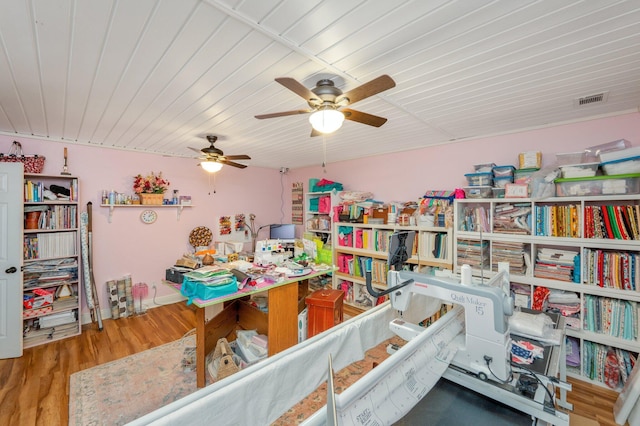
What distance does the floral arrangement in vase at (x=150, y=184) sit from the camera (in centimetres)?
364

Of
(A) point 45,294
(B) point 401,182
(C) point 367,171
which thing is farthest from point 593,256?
(A) point 45,294

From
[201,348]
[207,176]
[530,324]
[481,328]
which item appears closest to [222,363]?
[201,348]

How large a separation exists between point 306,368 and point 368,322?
0.43 m

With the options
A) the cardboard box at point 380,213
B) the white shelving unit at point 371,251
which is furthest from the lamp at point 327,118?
the cardboard box at point 380,213

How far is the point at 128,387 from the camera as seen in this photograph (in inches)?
85.8

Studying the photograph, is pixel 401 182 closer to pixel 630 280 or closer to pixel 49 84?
pixel 630 280

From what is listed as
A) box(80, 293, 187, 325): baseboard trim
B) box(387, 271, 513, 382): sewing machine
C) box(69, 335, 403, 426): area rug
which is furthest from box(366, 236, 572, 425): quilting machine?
box(80, 293, 187, 325): baseboard trim

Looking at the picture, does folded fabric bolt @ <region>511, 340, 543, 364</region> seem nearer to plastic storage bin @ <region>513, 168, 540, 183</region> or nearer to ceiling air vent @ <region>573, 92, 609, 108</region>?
plastic storage bin @ <region>513, 168, 540, 183</region>

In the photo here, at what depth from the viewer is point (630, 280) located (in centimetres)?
207

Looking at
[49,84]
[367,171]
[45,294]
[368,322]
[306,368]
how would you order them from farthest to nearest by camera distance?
[367,171]
[45,294]
[49,84]
[368,322]
[306,368]

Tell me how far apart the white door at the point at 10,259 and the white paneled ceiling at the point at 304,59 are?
1.92 ft

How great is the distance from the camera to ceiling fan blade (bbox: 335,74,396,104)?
1.37 m

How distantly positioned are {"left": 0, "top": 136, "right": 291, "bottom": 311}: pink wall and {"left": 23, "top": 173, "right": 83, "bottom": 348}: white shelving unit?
0.23 m

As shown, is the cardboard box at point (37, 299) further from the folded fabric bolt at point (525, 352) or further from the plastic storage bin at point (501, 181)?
the plastic storage bin at point (501, 181)
